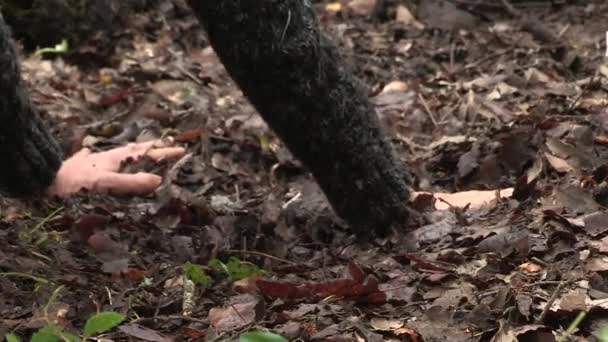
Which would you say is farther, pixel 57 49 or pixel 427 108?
pixel 57 49

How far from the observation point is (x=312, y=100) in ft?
8.27

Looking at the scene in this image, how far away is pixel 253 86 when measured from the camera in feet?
8.17

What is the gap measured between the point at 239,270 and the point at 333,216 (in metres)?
0.62

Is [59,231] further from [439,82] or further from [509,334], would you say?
[439,82]

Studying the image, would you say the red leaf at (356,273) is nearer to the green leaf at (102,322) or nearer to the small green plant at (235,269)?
the small green plant at (235,269)

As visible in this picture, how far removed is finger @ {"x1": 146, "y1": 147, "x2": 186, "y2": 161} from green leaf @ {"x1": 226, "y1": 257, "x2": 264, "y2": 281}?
46.0 inches

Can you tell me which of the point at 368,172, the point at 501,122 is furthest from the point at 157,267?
the point at 501,122

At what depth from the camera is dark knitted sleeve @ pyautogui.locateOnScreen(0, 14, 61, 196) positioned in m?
2.97

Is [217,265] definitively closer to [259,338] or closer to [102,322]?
[102,322]

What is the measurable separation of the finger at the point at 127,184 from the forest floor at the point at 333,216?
5 centimetres

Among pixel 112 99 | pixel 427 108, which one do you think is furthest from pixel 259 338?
pixel 112 99

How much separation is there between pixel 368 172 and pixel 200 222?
662 mm

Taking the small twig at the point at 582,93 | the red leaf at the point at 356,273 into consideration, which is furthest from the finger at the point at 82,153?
the small twig at the point at 582,93

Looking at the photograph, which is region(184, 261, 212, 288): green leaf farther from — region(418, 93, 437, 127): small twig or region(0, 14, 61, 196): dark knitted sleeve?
region(418, 93, 437, 127): small twig
